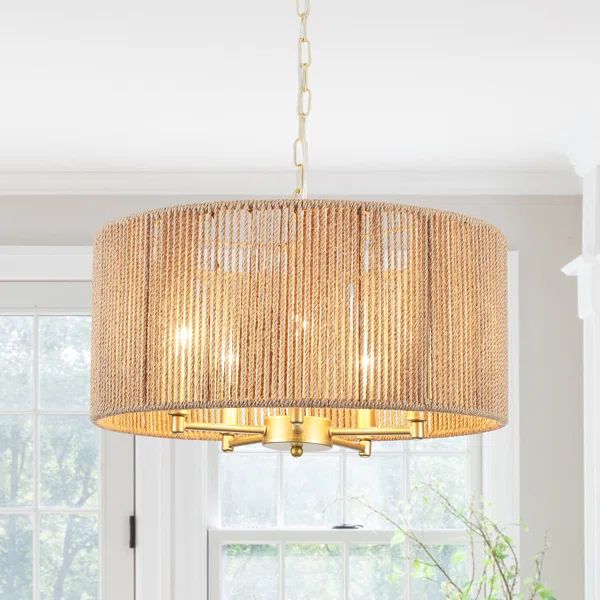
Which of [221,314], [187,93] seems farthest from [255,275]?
[187,93]

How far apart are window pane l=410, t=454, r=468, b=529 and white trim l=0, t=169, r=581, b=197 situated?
3.09ft

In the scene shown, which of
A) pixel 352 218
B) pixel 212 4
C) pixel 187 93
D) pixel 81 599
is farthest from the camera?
pixel 81 599

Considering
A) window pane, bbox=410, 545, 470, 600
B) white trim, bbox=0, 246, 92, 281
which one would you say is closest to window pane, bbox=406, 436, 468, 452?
window pane, bbox=410, 545, 470, 600

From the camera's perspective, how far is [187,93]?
3.46 meters

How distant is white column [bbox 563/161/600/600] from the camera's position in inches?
153

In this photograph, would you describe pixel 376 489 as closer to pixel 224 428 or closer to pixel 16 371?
pixel 16 371

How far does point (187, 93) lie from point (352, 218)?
1921 millimetres

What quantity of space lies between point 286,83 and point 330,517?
64.2 inches

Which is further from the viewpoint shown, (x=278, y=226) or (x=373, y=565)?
(x=373, y=565)

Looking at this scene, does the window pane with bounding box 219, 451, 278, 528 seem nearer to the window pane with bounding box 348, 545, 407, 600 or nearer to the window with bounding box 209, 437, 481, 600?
the window with bounding box 209, 437, 481, 600

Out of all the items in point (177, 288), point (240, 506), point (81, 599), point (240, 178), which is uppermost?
point (240, 178)

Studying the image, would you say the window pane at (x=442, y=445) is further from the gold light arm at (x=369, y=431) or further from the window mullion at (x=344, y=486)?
the gold light arm at (x=369, y=431)

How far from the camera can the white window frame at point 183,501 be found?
4.17 metres

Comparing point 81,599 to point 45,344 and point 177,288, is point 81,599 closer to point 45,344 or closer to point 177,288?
point 45,344
